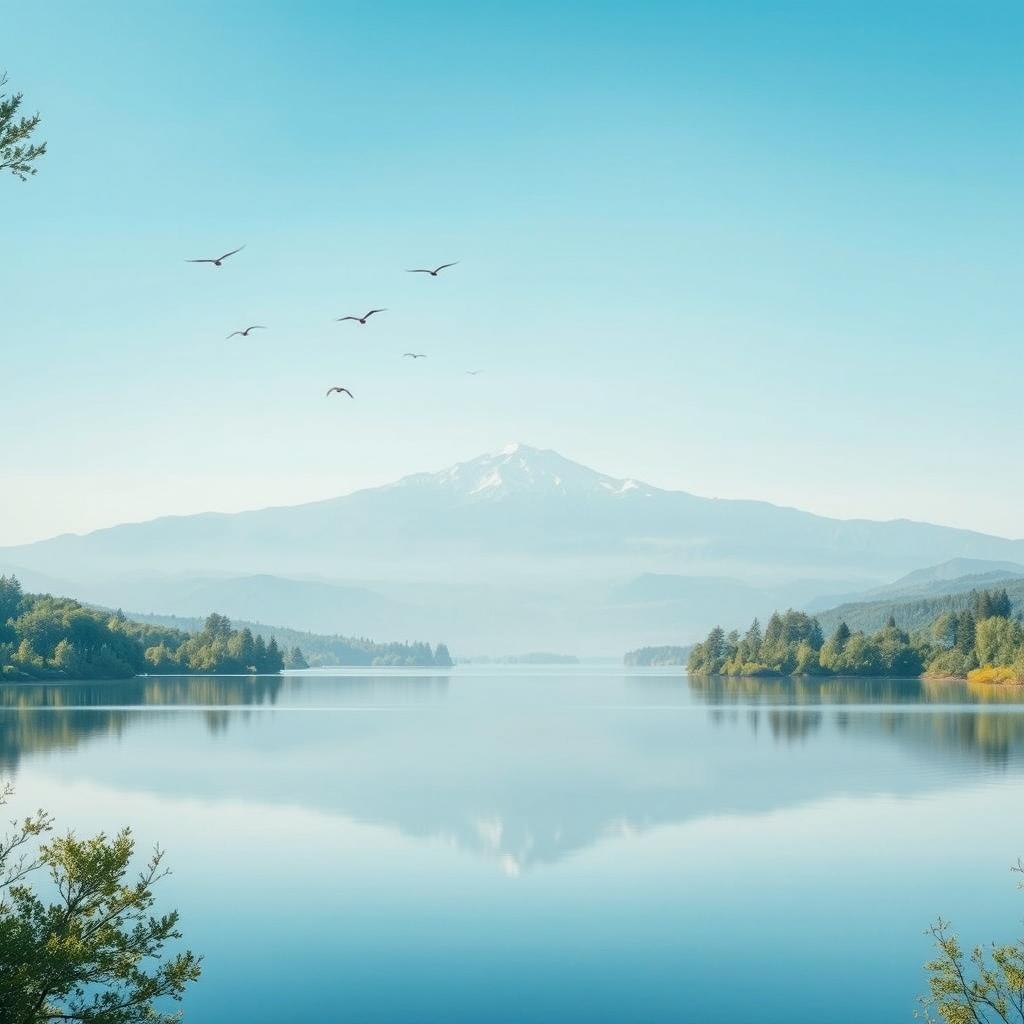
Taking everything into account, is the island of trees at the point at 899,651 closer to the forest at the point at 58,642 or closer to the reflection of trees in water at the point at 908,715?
the reflection of trees in water at the point at 908,715

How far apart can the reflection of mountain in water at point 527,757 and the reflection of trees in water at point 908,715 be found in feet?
0.88

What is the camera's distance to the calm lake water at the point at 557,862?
70.2 feet

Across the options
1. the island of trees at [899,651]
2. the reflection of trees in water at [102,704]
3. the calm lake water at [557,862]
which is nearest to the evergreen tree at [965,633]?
the island of trees at [899,651]

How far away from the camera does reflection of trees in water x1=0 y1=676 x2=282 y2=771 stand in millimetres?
64500

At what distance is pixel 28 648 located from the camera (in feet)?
483

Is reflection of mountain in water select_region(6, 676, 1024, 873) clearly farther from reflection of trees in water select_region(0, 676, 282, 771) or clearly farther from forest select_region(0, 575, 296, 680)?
forest select_region(0, 575, 296, 680)

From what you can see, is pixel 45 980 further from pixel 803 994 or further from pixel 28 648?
pixel 28 648

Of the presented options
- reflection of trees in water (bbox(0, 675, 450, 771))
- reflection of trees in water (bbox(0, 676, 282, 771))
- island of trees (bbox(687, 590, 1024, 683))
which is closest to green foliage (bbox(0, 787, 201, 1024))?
reflection of trees in water (bbox(0, 675, 450, 771))

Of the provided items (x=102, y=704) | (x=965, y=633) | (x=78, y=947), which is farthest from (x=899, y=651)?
(x=78, y=947)

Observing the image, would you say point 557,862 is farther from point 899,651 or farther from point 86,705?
point 899,651

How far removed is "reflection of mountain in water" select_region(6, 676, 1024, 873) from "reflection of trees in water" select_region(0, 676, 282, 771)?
0.35m

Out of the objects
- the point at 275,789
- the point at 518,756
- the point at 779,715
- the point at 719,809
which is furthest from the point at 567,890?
the point at 779,715

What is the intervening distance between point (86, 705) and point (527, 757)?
5176cm

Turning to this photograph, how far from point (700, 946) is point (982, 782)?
2846cm
